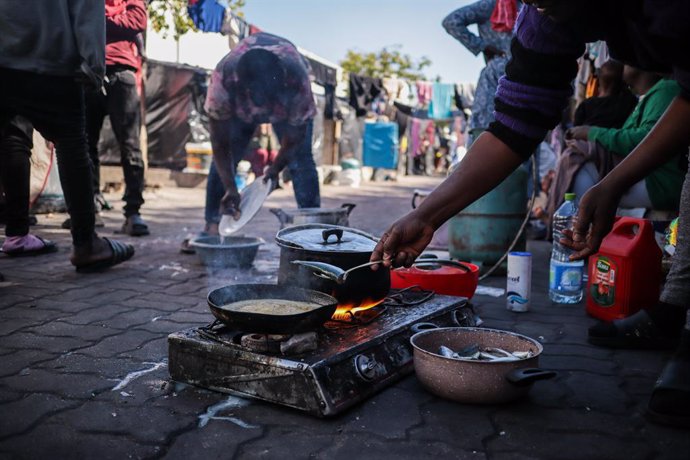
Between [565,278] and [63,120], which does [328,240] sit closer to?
[565,278]

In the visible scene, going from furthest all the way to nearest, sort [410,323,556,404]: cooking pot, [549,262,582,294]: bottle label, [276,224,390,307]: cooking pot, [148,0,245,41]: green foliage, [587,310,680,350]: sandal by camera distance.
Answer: [148,0,245,41]: green foliage → [549,262,582,294]: bottle label → [587,310,680,350]: sandal → [276,224,390,307]: cooking pot → [410,323,556,404]: cooking pot

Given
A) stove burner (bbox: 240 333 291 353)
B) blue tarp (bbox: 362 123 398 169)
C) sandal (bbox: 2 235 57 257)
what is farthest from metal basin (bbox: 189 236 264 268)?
blue tarp (bbox: 362 123 398 169)

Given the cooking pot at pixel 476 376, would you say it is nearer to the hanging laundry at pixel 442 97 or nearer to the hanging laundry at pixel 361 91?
the hanging laundry at pixel 361 91

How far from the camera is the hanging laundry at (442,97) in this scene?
21312 mm

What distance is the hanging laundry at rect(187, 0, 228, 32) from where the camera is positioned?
9797mm

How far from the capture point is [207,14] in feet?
32.6

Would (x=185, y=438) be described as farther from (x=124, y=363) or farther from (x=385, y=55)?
(x=385, y=55)

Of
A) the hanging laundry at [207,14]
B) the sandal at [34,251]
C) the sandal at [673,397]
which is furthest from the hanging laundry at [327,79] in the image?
the sandal at [673,397]

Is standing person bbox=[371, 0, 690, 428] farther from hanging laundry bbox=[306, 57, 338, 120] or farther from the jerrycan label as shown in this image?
hanging laundry bbox=[306, 57, 338, 120]

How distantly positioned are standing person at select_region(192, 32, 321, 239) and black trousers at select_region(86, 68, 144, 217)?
1168mm

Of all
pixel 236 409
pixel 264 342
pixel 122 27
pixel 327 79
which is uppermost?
pixel 327 79

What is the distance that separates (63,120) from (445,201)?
116 inches

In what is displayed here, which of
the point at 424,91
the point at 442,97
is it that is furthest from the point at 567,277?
the point at 442,97

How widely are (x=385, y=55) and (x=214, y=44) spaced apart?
21.4 m
